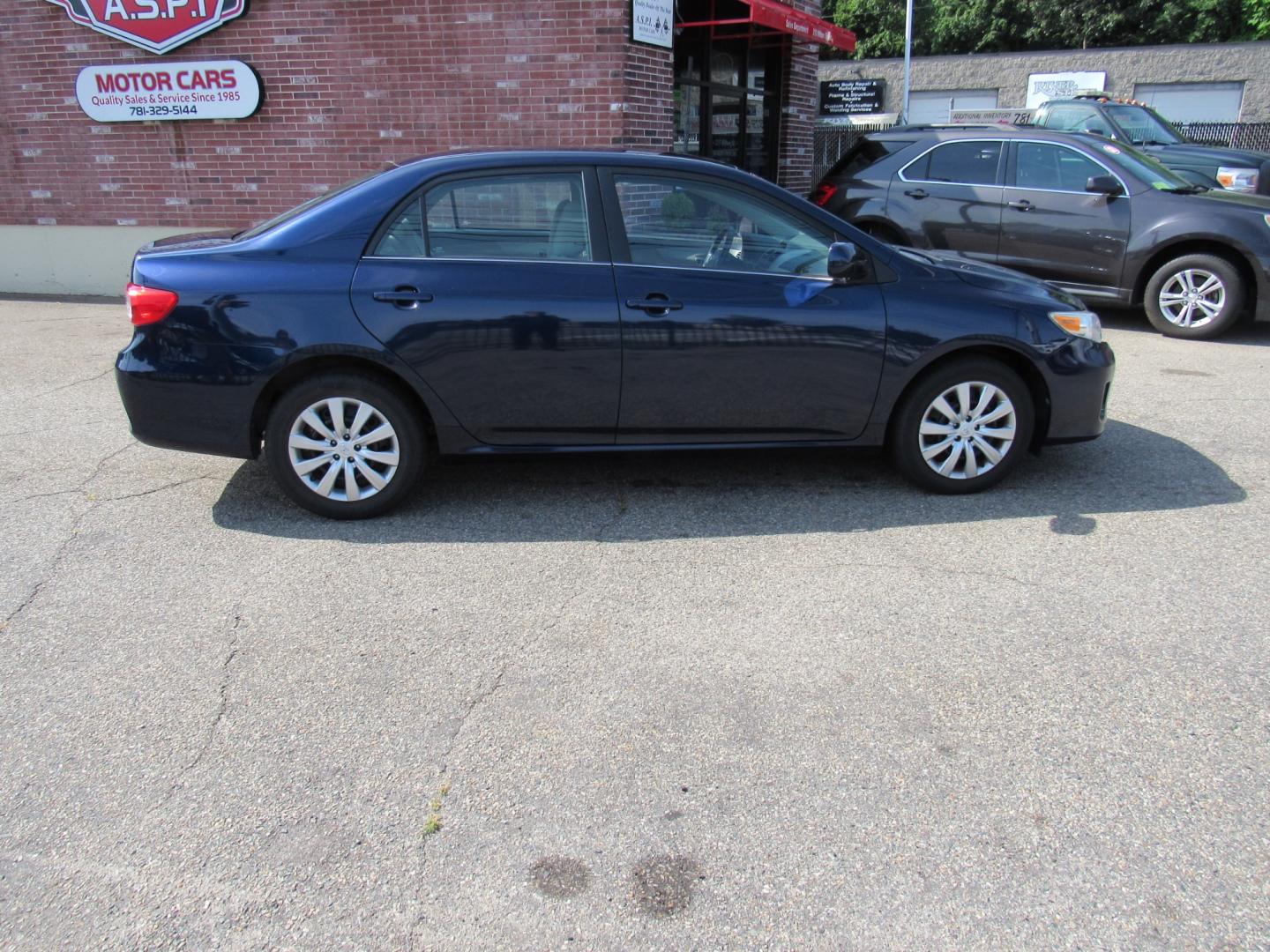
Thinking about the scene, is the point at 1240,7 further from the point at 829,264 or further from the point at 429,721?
the point at 429,721

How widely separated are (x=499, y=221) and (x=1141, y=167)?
683 centimetres

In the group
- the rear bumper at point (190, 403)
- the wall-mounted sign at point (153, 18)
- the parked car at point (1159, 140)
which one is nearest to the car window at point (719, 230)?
the rear bumper at point (190, 403)

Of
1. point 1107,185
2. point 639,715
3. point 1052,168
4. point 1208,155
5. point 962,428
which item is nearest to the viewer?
point 639,715

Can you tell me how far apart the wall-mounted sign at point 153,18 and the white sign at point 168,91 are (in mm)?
244

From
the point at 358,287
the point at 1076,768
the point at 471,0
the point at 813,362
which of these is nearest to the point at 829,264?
the point at 813,362

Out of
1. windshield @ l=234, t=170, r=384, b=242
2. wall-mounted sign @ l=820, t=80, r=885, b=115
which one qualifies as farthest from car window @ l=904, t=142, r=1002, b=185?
wall-mounted sign @ l=820, t=80, r=885, b=115

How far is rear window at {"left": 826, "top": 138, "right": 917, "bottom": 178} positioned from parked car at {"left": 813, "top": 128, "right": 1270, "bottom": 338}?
0.01 m

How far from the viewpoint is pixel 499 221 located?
14.8 feet

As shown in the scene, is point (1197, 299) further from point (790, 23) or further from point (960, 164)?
point (790, 23)

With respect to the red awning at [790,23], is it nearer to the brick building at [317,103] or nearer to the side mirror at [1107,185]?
the brick building at [317,103]

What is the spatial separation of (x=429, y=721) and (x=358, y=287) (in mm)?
2106

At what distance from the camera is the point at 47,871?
2459 mm

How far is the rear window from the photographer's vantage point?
957cm

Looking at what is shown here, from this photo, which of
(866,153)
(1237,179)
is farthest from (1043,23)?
(866,153)
